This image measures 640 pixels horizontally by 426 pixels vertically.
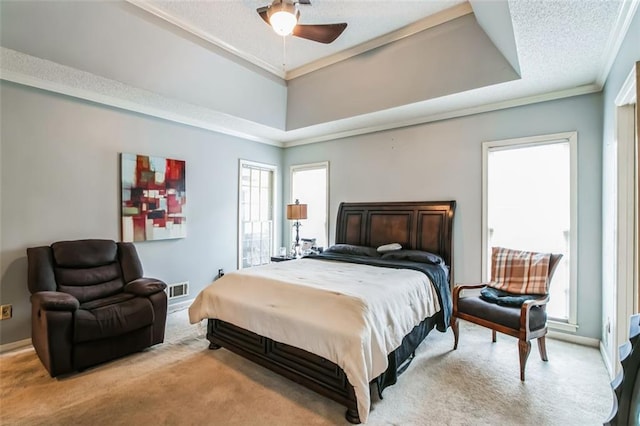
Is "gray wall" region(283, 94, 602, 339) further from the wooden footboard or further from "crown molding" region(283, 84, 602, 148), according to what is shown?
the wooden footboard

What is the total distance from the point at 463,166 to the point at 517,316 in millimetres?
2044

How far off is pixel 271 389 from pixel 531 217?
342 cm

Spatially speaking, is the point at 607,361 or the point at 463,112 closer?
the point at 607,361

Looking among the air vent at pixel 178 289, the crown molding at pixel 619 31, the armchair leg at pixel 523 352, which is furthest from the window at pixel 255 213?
the crown molding at pixel 619 31

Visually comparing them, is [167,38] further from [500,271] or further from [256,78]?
[500,271]

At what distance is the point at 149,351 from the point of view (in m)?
3.04

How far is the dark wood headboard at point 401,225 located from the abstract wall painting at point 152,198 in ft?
8.08

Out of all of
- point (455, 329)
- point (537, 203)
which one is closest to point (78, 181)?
point (455, 329)

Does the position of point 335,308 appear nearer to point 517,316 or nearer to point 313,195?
point 517,316

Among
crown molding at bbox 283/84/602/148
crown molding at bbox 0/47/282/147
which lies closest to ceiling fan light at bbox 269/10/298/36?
crown molding at bbox 0/47/282/147

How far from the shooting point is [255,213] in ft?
18.4

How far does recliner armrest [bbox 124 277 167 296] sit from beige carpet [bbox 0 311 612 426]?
0.59 m

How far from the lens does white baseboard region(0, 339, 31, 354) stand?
2972 millimetres

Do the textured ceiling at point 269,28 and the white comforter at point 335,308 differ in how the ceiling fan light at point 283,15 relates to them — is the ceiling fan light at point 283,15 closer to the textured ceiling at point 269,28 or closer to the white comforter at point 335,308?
the textured ceiling at point 269,28
